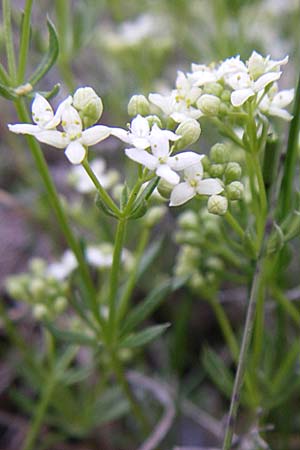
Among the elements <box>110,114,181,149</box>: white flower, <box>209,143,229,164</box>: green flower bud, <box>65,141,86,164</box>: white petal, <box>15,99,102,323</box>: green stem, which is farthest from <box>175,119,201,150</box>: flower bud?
<box>15,99,102,323</box>: green stem

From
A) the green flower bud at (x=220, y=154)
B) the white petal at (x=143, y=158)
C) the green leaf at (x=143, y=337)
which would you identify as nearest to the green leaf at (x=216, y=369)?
the green leaf at (x=143, y=337)

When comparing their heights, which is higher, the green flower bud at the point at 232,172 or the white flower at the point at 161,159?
the white flower at the point at 161,159

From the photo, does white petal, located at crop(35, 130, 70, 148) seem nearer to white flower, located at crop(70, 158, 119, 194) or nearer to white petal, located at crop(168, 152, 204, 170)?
white petal, located at crop(168, 152, 204, 170)

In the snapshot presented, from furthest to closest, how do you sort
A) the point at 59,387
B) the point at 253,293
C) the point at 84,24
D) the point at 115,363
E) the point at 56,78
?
1. the point at 56,78
2. the point at 84,24
3. the point at 59,387
4. the point at 115,363
5. the point at 253,293

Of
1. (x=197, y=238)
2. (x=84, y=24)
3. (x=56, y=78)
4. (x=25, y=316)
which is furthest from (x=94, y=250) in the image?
(x=56, y=78)

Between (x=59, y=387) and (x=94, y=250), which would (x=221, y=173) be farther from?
(x=59, y=387)

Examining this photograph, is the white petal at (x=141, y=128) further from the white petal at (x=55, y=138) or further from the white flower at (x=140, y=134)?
the white petal at (x=55, y=138)
